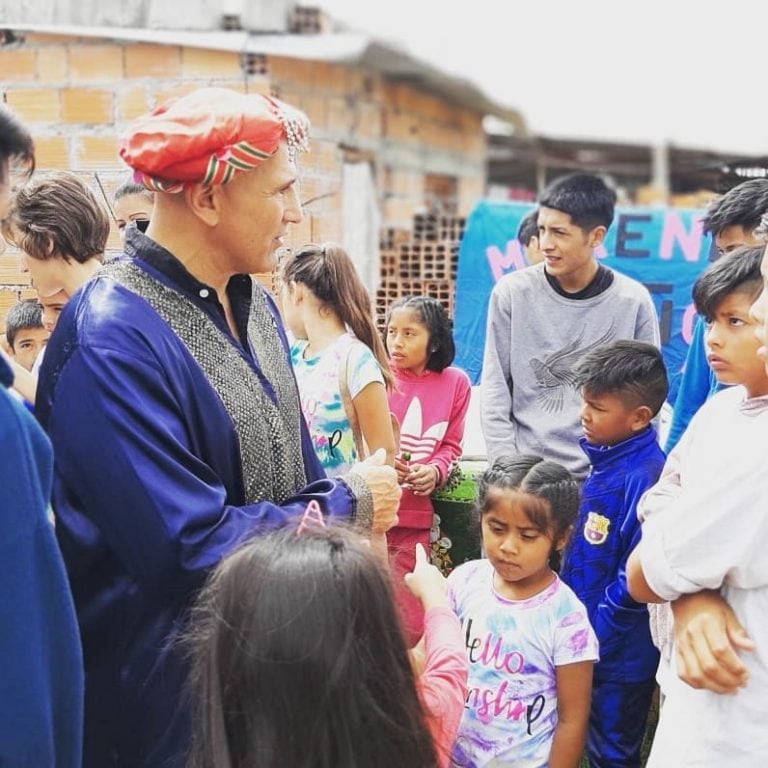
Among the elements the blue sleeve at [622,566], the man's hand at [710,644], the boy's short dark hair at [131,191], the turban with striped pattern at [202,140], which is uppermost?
the turban with striped pattern at [202,140]

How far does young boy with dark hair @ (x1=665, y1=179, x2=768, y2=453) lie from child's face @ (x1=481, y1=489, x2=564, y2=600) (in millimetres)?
840

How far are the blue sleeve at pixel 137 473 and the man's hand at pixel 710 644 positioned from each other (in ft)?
2.48

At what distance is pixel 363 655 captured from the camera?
4.64ft

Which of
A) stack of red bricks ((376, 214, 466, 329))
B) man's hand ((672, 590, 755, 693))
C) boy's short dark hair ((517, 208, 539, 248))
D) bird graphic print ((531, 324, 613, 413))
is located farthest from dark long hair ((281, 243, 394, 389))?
man's hand ((672, 590, 755, 693))

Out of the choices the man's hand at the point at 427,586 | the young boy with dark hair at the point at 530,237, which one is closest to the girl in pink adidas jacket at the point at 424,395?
the young boy with dark hair at the point at 530,237

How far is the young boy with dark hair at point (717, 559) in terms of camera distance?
5.08 feet

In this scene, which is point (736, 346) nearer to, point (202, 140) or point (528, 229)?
point (202, 140)

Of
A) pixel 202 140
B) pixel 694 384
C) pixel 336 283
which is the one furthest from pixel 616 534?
pixel 202 140

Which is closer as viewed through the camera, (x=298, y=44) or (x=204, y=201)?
(x=204, y=201)

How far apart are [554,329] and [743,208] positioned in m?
0.80

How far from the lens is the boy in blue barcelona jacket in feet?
9.29

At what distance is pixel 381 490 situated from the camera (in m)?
1.98

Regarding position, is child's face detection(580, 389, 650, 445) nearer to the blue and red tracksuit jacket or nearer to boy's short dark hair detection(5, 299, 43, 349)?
the blue and red tracksuit jacket

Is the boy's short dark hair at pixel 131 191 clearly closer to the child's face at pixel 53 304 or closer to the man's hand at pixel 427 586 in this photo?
the child's face at pixel 53 304
